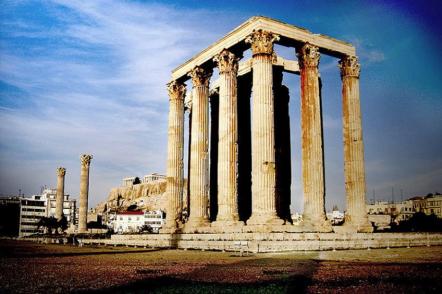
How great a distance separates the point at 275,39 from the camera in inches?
1253

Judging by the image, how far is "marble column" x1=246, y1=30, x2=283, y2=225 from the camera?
29109 millimetres

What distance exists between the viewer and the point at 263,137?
30094 millimetres

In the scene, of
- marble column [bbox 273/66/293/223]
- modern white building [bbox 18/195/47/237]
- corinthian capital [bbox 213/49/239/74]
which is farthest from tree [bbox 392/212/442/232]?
modern white building [bbox 18/195/47/237]

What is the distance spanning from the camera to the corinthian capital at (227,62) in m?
34.4

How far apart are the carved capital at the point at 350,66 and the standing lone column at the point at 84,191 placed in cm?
4839

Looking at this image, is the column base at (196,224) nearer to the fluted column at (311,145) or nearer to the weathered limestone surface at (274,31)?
the fluted column at (311,145)

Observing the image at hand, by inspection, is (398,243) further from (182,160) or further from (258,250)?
(182,160)

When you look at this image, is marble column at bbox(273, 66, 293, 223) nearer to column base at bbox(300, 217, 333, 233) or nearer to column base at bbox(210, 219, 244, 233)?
column base at bbox(300, 217, 333, 233)

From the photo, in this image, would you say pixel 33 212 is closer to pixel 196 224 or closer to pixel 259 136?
pixel 196 224

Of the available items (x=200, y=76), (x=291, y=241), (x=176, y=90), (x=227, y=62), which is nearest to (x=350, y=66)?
(x=227, y=62)

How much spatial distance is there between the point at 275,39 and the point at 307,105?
211 inches

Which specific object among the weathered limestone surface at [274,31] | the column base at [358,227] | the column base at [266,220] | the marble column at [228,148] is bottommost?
the column base at [358,227]

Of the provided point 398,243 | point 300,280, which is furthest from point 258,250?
point 300,280

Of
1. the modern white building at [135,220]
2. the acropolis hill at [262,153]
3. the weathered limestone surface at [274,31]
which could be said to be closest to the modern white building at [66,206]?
the modern white building at [135,220]
